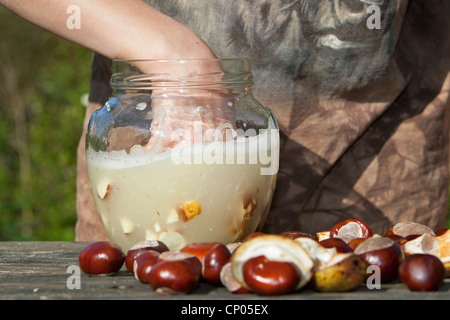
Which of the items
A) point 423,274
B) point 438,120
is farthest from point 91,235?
point 423,274

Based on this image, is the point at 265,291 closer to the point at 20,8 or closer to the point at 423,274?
the point at 423,274

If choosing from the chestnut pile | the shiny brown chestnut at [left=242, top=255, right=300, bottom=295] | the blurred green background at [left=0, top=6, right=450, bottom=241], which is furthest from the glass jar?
the blurred green background at [left=0, top=6, right=450, bottom=241]

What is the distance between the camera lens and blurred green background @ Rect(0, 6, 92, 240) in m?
2.67

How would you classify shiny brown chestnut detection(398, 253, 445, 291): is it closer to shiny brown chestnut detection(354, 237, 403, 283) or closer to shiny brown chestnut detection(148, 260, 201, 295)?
shiny brown chestnut detection(354, 237, 403, 283)

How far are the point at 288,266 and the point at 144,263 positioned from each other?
0.15m

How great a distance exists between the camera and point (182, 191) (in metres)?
0.83

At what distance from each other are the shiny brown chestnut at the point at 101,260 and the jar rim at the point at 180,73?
0.70 ft

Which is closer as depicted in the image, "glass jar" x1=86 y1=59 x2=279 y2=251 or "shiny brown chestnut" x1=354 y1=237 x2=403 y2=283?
"shiny brown chestnut" x1=354 y1=237 x2=403 y2=283

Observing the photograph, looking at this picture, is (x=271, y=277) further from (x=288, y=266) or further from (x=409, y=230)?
(x=409, y=230)

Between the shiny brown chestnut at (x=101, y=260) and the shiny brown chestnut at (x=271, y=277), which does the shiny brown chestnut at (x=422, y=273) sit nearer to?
the shiny brown chestnut at (x=271, y=277)

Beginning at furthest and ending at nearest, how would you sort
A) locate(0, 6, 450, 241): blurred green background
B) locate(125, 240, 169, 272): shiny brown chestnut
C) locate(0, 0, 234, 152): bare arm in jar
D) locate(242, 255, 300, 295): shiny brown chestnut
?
1. locate(0, 6, 450, 241): blurred green background
2. locate(0, 0, 234, 152): bare arm in jar
3. locate(125, 240, 169, 272): shiny brown chestnut
4. locate(242, 255, 300, 295): shiny brown chestnut

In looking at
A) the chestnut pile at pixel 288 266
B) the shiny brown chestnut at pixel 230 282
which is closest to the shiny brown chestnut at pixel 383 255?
the chestnut pile at pixel 288 266

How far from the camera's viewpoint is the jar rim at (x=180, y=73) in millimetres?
852
